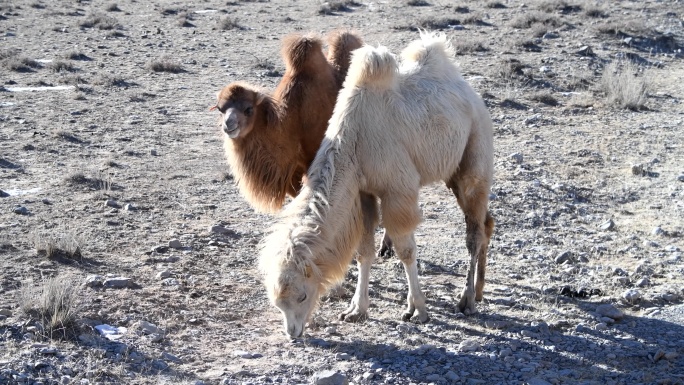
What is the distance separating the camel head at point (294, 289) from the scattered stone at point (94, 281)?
6.68 ft

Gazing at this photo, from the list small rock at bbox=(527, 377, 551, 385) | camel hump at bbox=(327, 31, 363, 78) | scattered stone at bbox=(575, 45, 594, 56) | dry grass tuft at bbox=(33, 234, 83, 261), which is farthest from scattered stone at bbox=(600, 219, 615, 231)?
scattered stone at bbox=(575, 45, 594, 56)

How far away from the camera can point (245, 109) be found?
312 inches

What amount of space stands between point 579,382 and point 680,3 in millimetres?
22758

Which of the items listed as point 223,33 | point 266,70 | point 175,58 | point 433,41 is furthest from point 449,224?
point 223,33

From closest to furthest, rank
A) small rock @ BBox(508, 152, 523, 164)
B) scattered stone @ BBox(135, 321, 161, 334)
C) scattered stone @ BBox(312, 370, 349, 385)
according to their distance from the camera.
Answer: scattered stone @ BBox(312, 370, 349, 385), scattered stone @ BBox(135, 321, 161, 334), small rock @ BBox(508, 152, 523, 164)

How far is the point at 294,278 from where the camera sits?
19.9 feet

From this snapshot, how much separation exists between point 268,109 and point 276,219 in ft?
6.28

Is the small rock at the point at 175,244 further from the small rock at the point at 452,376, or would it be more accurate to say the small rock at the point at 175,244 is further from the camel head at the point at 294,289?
the small rock at the point at 452,376

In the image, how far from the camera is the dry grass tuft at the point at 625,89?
1499cm

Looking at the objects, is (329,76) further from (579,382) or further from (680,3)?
(680,3)

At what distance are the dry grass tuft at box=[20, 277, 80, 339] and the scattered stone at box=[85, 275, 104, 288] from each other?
1.98 ft

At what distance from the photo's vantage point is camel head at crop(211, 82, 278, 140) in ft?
25.6

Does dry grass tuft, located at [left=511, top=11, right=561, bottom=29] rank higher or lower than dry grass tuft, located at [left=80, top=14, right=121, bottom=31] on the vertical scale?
higher

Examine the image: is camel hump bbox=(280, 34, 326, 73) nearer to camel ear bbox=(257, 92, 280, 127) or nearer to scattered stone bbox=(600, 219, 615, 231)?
camel ear bbox=(257, 92, 280, 127)
